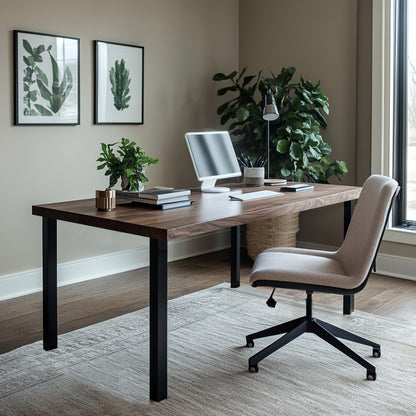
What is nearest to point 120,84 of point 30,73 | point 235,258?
point 30,73

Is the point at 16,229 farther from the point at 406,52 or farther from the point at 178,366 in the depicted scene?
the point at 406,52

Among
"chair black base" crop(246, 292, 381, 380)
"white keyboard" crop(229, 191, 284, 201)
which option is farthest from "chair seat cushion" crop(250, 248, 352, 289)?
"white keyboard" crop(229, 191, 284, 201)

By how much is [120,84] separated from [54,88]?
543 mm

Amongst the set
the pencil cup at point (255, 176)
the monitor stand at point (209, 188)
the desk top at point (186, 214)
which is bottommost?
the desk top at point (186, 214)

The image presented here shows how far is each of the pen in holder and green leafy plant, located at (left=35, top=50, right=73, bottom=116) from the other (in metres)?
1.42

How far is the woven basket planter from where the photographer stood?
4.53 metres

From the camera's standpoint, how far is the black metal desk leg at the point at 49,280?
9.25 feet

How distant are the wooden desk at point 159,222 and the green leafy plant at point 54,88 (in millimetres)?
1204

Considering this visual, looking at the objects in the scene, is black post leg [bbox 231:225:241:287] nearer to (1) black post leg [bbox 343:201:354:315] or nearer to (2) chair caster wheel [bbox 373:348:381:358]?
(1) black post leg [bbox 343:201:354:315]

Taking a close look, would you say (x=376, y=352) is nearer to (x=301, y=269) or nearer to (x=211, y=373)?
(x=301, y=269)

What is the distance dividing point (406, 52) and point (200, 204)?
2274 millimetres

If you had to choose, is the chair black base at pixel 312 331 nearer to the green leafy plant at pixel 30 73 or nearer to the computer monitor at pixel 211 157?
the computer monitor at pixel 211 157

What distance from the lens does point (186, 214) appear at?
2.59 metres

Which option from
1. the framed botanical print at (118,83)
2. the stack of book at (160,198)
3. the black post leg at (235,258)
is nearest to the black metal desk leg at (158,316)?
the stack of book at (160,198)
